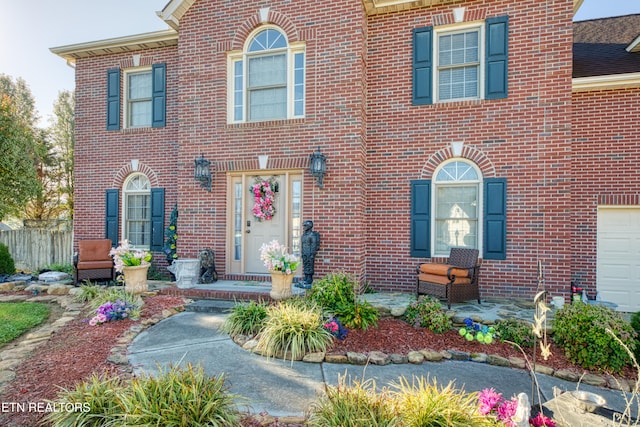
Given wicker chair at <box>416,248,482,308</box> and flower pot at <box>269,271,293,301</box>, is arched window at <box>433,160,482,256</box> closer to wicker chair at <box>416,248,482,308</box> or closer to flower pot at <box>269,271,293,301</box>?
wicker chair at <box>416,248,482,308</box>

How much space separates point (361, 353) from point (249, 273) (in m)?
3.95

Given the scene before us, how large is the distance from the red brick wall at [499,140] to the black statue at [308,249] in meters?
1.34

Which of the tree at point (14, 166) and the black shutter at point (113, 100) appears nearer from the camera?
the black shutter at point (113, 100)

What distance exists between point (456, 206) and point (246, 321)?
4.65m

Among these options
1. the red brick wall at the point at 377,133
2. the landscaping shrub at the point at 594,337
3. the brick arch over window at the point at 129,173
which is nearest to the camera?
the landscaping shrub at the point at 594,337

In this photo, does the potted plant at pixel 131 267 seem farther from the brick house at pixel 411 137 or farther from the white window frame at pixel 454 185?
the white window frame at pixel 454 185

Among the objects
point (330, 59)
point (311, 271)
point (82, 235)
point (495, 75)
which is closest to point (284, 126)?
point (330, 59)

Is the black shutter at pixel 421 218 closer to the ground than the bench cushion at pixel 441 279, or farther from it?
farther from it

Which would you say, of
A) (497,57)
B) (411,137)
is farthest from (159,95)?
(497,57)

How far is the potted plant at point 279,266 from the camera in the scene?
5715mm

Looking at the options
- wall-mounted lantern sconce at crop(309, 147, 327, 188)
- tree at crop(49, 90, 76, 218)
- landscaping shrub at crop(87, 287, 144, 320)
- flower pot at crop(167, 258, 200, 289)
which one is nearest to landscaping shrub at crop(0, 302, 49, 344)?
landscaping shrub at crop(87, 287, 144, 320)

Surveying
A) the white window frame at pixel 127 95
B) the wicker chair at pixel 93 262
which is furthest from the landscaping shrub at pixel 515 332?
the white window frame at pixel 127 95

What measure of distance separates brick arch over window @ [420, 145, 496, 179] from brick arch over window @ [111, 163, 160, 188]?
6459 mm

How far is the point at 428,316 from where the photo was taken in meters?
4.95
